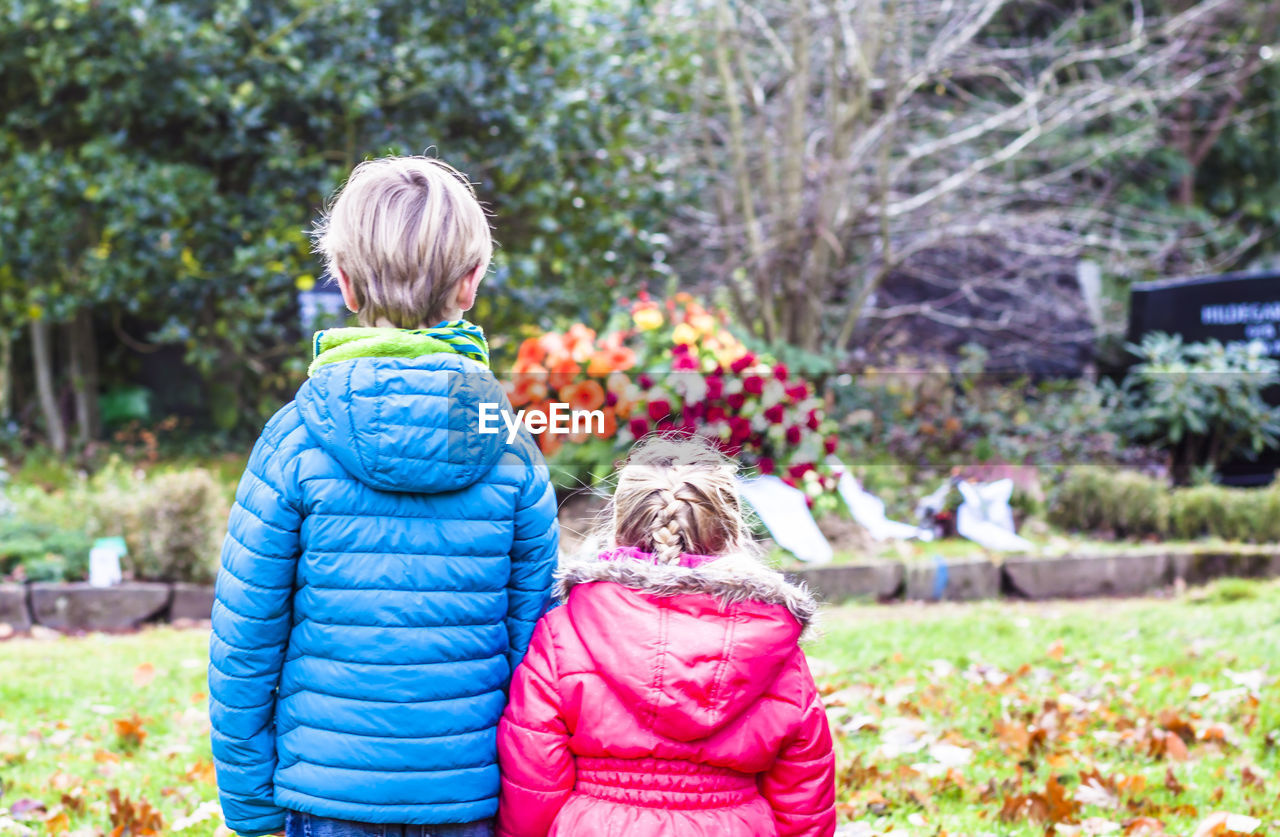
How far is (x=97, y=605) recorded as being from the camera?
5.03 metres

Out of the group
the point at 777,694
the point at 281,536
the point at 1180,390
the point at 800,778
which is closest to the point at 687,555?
the point at 777,694

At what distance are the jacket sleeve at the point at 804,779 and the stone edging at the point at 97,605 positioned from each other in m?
4.03

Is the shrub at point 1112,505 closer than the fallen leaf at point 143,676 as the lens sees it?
No

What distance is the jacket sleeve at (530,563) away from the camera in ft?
5.78

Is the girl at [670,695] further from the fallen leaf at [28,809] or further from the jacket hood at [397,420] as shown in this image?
the fallen leaf at [28,809]

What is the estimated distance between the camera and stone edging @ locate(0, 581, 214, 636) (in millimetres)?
4926

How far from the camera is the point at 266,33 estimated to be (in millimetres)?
6883

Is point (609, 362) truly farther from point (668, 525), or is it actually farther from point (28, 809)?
point (668, 525)

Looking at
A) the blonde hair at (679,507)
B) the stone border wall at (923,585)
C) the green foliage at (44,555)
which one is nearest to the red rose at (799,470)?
the stone border wall at (923,585)

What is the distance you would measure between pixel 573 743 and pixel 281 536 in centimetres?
53

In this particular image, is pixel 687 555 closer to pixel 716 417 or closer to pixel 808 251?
pixel 716 417

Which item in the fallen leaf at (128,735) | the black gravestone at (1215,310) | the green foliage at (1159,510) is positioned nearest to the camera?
the fallen leaf at (128,735)

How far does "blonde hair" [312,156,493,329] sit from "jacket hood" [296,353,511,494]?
116 mm

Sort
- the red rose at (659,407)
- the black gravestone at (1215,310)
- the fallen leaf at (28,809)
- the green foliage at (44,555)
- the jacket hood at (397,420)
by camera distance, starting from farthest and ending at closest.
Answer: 1. the black gravestone at (1215,310)
2. the red rose at (659,407)
3. the green foliage at (44,555)
4. the fallen leaf at (28,809)
5. the jacket hood at (397,420)
